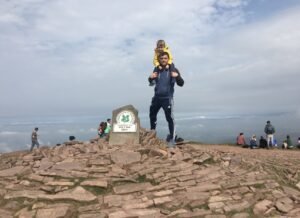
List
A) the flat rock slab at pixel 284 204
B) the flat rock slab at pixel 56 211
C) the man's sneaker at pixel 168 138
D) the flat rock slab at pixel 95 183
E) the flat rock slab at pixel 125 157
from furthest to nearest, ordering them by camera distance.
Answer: the man's sneaker at pixel 168 138, the flat rock slab at pixel 125 157, the flat rock slab at pixel 95 183, the flat rock slab at pixel 284 204, the flat rock slab at pixel 56 211

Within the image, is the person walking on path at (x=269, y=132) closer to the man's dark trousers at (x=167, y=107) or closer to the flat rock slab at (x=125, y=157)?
the man's dark trousers at (x=167, y=107)

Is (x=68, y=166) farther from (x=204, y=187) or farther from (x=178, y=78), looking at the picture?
(x=178, y=78)

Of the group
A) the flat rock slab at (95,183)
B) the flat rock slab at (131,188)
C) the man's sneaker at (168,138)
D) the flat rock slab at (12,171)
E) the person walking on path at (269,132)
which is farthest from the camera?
the person walking on path at (269,132)

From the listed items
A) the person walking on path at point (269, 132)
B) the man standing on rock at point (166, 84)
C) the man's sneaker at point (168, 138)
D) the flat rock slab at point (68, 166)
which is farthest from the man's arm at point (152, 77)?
the person walking on path at point (269, 132)

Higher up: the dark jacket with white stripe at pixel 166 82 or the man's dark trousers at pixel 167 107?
the dark jacket with white stripe at pixel 166 82

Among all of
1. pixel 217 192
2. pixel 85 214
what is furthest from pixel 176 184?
pixel 85 214

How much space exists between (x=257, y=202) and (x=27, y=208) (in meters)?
5.02

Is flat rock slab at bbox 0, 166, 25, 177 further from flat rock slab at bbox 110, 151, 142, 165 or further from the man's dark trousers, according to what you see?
the man's dark trousers

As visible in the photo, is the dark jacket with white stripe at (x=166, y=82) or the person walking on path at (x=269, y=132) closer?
the dark jacket with white stripe at (x=166, y=82)

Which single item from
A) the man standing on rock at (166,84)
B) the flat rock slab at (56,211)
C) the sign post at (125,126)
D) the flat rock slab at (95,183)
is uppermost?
the man standing on rock at (166,84)

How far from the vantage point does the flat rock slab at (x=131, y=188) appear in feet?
27.9

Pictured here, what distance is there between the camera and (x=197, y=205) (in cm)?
785

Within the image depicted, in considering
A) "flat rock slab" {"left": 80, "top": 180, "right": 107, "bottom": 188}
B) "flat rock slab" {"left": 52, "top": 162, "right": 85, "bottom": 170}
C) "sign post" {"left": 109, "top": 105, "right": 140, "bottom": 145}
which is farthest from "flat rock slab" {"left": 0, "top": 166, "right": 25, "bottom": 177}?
"sign post" {"left": 109, "top": 105, "right": 140, "bottom": 145}

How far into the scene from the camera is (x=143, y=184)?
8820 millimetres
